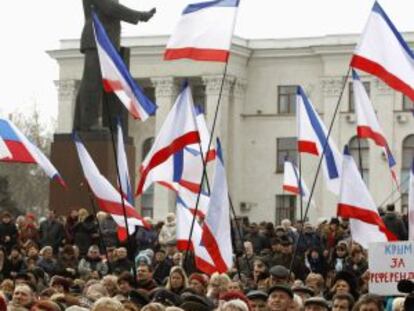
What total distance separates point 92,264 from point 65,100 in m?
52.7

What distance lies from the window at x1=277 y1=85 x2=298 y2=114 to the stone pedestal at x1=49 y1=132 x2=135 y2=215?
154 ft

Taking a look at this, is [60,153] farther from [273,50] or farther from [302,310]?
[273,50]

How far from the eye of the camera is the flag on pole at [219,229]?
1631 cm

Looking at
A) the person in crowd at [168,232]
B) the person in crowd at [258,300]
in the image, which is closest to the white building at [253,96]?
the person in crowd at [168,232]

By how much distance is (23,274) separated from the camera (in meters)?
17.1

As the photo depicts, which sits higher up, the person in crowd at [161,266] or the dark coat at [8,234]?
the dark coat at [8,234]

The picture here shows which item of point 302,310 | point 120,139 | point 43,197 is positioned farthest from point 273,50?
point 302,310

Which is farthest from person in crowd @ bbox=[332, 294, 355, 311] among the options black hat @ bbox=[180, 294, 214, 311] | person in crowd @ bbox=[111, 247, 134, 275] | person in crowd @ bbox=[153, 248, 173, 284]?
person in crowd @ bbox=[111, 247, 134, 275]

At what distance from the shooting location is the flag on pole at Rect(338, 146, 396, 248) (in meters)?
16.7

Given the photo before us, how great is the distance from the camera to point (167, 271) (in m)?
20.1

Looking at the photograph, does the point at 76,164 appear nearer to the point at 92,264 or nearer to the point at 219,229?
the point at 92,264

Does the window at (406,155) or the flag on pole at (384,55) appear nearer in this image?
the flag on pole at (384,55)

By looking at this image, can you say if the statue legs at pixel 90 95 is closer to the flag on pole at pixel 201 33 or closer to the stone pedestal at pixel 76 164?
the stone pedestal at pixel 76 164

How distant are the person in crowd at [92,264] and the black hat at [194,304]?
7334mm
